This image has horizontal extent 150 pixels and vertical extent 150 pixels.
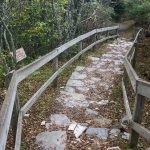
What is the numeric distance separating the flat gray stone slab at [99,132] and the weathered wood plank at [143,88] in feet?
4.39

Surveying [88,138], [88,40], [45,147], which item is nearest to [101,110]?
[88,138]

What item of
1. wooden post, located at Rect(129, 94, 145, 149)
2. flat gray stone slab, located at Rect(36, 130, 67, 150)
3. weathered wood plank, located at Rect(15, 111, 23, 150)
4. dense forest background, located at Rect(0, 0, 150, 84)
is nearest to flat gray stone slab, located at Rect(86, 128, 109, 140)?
flat gray stone slab, located at Rect(36, 130, 67, 150)

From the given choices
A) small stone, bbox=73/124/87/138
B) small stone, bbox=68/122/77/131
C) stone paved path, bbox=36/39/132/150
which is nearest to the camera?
stone paved path, bbox=36/39/132/150

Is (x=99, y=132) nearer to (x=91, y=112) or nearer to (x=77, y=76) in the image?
(x=91, y=112)

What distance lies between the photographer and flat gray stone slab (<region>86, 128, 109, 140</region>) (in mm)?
5328

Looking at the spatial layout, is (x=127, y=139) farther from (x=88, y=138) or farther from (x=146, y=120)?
(x=146, y=120)

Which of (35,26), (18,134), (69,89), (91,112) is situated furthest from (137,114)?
(35,26)

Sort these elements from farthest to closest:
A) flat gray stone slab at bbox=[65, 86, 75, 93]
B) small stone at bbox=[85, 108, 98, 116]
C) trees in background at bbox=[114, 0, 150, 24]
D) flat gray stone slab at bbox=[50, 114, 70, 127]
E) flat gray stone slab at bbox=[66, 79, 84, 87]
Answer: trees in background at bbox=[114, 0, 150, 24] < flat gray stone slab at bbox=[66, 79, 84, 87] < flat gray stone slab at bbox=[65, 86, 75, 93] < small stone at bbox=[85, 108, 98, 116] < flat gray stone slab at bbox=[50, 114, 70, 127]

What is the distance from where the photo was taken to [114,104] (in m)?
7.00

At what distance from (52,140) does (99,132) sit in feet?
3.02

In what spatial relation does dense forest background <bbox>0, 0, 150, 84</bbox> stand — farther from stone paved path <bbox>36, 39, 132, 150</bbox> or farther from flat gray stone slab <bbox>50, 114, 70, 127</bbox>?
flat gray stone slab <bbox>50, 114, 70, 127</bbox>

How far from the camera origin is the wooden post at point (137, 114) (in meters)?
4.37

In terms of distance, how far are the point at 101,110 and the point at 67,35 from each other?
615 centimetres

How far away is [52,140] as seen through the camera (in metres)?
5.00
